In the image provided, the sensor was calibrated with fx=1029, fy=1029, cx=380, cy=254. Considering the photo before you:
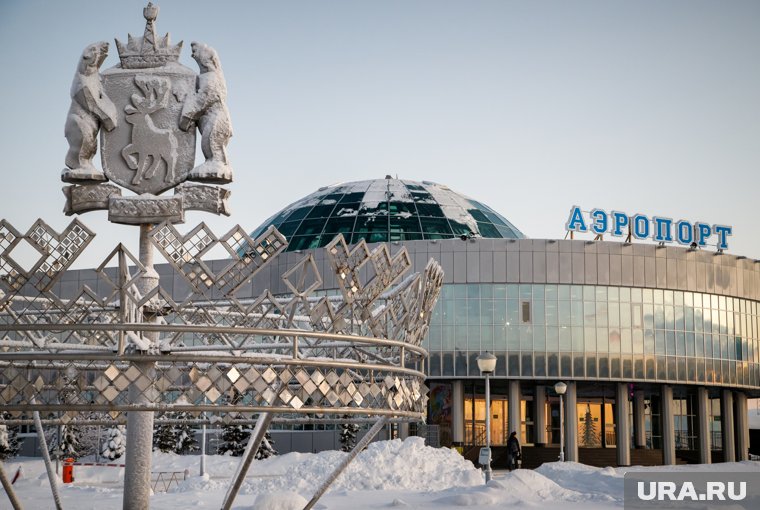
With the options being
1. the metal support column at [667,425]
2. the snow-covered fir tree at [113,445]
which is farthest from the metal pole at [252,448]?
the metal support column at [667,425]

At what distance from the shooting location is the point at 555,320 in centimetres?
5869

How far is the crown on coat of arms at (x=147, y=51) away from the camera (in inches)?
480

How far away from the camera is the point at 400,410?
1208 cm

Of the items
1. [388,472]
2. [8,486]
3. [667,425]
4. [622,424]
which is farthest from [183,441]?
[8,486]

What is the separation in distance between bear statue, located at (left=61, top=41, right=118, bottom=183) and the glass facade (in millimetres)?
47579

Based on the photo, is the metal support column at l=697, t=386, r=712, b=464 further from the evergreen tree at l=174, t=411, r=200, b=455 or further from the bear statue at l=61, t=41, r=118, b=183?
the bear statue at l=61, t=41, r=118, b=183

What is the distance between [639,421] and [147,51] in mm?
61018

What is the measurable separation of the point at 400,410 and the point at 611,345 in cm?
4881

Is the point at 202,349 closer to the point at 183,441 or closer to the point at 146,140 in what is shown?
the point at 146,140

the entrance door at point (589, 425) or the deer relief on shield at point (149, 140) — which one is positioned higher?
the deer relief on shield at point (149, 140)

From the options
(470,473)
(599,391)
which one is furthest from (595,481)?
(599,391)

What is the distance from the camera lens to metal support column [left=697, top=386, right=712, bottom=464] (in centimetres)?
6488

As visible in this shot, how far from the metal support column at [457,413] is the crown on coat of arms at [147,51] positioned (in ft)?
162
